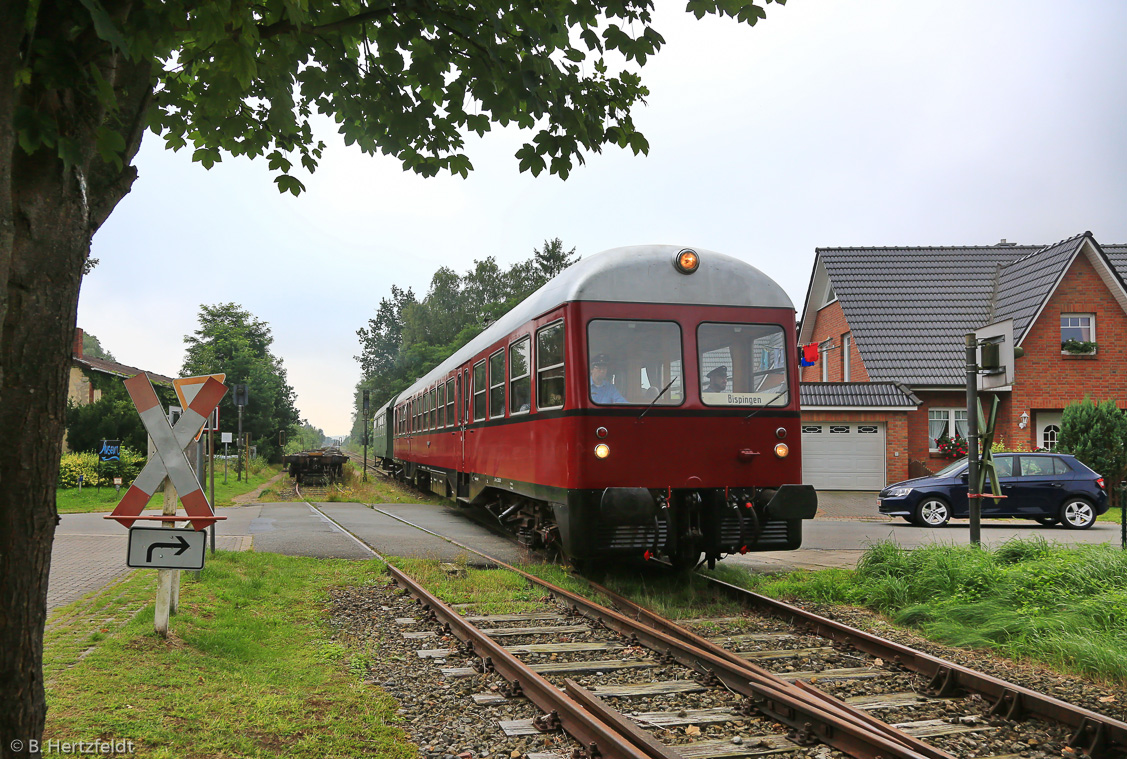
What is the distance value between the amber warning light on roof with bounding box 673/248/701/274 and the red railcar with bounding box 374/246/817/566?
1 cm

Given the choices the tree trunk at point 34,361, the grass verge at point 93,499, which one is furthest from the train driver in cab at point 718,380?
the grass verge at point 93,499

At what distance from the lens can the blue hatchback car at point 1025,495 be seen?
16.0 meters

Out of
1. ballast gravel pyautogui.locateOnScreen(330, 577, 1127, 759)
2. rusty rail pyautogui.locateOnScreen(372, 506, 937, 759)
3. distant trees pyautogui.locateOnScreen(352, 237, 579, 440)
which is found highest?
distant trees pyautogui.locateOnScreen(352, 237, 579, 440)

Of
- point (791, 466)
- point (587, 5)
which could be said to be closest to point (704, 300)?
point (791, 466)

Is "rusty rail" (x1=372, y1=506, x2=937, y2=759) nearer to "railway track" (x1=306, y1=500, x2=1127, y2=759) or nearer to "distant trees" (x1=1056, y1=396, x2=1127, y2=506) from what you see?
"railway track" (x1=306, y1=500, x2=1127, y2=759)

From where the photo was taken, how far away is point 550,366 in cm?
837

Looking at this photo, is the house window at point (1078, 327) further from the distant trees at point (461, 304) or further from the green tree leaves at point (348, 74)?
the distant trees at point (461, 304)

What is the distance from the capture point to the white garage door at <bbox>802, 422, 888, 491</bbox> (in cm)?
2383

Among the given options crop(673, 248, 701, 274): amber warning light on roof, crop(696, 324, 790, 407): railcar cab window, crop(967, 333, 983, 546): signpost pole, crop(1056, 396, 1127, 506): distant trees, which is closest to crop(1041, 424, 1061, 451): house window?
crop(1056, 396, 1127, 506): distant trees

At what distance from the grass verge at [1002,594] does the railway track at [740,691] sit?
1144 mm

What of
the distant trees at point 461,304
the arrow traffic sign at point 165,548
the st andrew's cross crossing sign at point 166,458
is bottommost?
the arrow traffic sign at point 165,548

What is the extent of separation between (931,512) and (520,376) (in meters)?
10.5

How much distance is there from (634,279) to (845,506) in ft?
49.4

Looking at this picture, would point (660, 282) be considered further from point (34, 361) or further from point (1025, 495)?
point (1025, 495)
